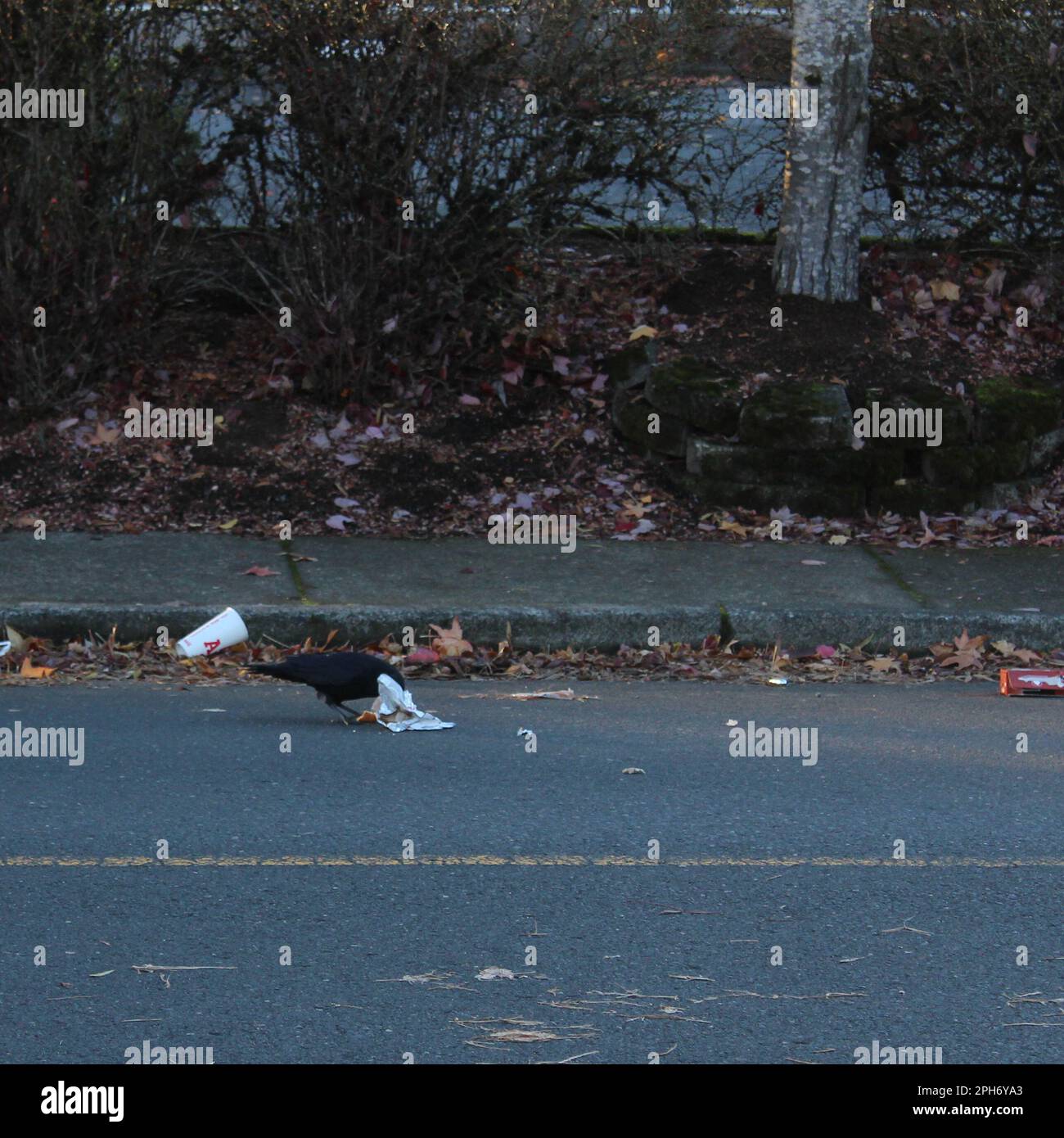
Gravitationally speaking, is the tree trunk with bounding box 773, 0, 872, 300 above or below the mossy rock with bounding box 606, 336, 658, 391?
above

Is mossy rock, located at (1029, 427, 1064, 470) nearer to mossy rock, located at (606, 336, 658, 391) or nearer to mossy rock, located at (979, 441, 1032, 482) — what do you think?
mossy rock, located at (979, 441, 1032, 482)

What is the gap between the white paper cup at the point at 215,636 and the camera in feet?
24.9

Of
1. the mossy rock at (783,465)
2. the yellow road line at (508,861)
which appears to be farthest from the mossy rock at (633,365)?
the yellow road line at (508,861)

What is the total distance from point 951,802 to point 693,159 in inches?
256

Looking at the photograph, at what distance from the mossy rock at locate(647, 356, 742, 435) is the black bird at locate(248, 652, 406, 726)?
4.04m

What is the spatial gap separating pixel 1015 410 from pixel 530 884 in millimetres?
6365

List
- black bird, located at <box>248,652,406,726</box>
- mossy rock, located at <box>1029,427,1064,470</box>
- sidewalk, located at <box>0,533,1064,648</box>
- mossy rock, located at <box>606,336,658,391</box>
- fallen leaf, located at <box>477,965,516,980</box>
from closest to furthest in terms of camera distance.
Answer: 1. fallen leaf, located at <box>477,965,516,980</box>
2. black bird, located at <box>248,652,406,726</box>
3. sidewalk, located at <box>0,533,1064,648</box>
4. mossy rock, located at <box>1029,427,1064,470</box>
5. mossy rock, located at <box>606,336,658,391</box>

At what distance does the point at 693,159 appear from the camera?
11203mm

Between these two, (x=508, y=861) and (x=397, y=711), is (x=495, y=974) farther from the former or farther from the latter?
(x=397, y=711)

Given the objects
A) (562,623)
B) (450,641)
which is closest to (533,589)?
(562,623)

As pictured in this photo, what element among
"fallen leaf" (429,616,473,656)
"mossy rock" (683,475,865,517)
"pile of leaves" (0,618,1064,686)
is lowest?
"pile of leaves" (0,618,1064,686)

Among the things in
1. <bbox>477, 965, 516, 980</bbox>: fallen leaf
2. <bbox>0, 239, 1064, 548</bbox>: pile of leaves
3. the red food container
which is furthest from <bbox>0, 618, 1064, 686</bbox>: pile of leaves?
<bbox>477, 965, 516, 980</bbox>: fallen leaf

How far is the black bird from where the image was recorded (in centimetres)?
652

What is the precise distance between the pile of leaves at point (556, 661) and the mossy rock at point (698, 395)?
2355 millimetres
